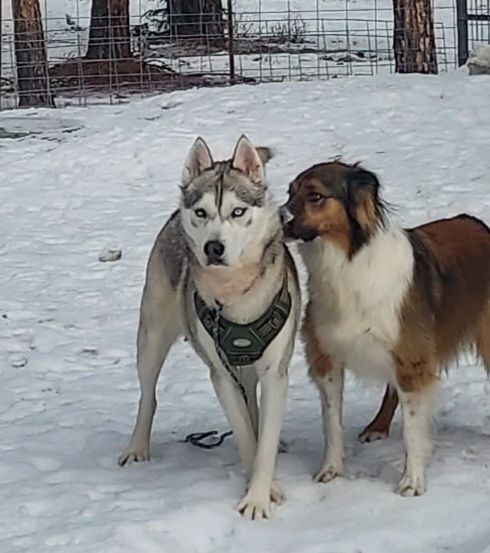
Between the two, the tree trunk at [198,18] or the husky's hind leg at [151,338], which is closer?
→ the husky's hind leg at [151,338]

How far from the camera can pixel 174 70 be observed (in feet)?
52.6

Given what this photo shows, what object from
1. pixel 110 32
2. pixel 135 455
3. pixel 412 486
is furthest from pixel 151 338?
pixel 110 32

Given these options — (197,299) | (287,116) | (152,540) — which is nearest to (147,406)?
(197,299)

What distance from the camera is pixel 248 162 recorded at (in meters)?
4.41

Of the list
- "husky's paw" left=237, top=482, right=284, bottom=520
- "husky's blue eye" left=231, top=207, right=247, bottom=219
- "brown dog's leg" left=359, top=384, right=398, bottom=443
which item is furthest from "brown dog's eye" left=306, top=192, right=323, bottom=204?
"brown dog's leg" left=359, top=384, right=398, bottom=443

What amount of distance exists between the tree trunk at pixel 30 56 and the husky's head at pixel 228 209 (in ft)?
31.1

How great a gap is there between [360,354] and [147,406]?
1.10 meters

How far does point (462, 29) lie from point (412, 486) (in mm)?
10270

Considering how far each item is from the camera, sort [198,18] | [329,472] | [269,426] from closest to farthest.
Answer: [269,426], [329,472], [198,18]

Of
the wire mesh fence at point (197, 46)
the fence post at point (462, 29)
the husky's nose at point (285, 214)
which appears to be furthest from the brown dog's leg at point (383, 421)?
the fence post at point (462, 29)

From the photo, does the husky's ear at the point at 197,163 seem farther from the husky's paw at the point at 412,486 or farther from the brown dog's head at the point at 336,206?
the husky's paw at the point at 412,486

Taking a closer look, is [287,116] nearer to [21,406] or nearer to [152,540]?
[21,406]

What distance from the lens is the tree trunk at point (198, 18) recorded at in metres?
17.4

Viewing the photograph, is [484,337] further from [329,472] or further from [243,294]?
[243,294]
